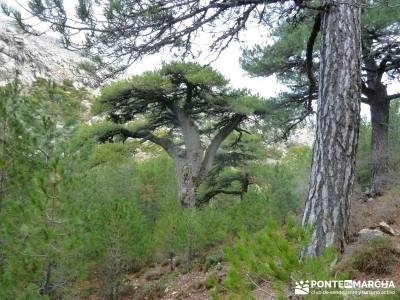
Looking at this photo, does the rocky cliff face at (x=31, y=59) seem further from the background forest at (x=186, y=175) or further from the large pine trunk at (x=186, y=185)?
the large pine trunk at (x=186, y=185)

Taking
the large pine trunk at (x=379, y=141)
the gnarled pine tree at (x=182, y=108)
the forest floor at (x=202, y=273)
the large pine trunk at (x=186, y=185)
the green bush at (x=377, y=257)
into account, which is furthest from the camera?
the large pine trunk at (x=186, y=185)

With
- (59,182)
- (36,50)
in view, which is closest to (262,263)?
(59,182)

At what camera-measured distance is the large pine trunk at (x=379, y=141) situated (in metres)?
11.8

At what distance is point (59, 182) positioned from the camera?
21.6 feet

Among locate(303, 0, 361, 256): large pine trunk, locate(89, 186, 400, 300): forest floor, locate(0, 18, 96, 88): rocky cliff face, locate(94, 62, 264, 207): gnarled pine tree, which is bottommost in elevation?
locate(89, 186, 400, 300): forest floor

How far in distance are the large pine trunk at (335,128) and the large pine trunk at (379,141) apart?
27.5ft

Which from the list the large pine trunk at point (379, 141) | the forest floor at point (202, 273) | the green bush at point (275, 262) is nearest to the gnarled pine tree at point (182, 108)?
the forest floor at point (202, 273)

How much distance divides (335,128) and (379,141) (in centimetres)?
890

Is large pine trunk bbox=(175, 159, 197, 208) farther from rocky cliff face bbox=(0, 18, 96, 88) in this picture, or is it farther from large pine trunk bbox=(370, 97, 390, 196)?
rocky cliff face bbox=(0, 18, 96, 88)

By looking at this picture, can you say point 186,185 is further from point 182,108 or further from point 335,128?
point 335,128

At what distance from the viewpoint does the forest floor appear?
6.60 m

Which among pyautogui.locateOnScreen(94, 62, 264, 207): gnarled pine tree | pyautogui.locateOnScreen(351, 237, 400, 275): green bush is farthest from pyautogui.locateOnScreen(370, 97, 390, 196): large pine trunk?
pyautogui.locateOnScreen(351, 237, 400, 275): green bush

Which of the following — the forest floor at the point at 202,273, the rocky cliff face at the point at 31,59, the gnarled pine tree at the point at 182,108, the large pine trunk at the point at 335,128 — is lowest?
the forest floor at the point at 202,273

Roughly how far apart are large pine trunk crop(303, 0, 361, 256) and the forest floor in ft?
5.64
